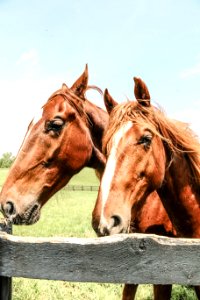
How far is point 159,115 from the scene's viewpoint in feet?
13.1

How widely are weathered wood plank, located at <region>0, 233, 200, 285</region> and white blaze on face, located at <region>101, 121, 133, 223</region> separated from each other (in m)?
1.03

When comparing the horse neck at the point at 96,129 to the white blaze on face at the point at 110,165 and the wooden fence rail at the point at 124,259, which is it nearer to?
the white blaze on face at the point at 110,165

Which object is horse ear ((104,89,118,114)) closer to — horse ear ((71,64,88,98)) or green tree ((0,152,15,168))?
horse ear ((71,64,88,98))

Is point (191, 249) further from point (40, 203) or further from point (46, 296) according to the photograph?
point (46, 296)

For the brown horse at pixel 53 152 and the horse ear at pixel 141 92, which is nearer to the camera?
the horse ear at pixel 141 92

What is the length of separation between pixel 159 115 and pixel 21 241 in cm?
229

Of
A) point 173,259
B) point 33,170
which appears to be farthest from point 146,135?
point 173,259

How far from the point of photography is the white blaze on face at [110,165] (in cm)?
327

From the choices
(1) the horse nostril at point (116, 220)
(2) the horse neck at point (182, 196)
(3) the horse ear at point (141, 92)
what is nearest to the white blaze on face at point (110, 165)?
(1) the horse nostril at point (116, 220)

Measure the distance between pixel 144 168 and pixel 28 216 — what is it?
5.12 feet

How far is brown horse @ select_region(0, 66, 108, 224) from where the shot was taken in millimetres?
4363

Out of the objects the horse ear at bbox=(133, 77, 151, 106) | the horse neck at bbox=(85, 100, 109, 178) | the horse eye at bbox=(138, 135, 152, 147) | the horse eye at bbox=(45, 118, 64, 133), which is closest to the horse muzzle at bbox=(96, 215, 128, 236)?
the horse eye at bbox=(138, 135, 152, 147)

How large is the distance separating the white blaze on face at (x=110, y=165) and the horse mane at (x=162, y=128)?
10 cm

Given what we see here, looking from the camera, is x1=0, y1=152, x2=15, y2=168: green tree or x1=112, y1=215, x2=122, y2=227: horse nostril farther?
x1=0, y1=152, x2=15, y2=168: green tree
